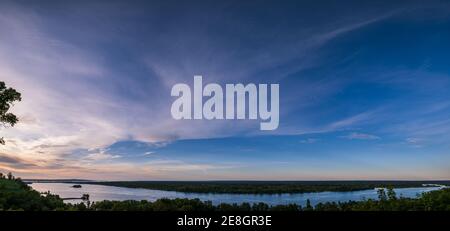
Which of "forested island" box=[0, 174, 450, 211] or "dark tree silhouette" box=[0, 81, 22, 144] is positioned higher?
"dark tree silhouette" box=[0, 81, 22, 144]

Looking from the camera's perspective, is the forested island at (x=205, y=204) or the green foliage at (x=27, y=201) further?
the green foliage at (x=27, y=201)

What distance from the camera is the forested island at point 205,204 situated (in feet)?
41.4

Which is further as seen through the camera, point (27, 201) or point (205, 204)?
point (27, 201)

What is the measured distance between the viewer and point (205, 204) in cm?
1309

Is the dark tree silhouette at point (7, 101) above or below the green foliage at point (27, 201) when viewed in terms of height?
above

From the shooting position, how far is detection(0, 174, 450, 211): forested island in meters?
12.6

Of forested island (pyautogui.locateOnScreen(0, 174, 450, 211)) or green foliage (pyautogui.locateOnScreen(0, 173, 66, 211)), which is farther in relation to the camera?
green foliage (pyautogui.locateOnScreen(0, 173, 66, 211))

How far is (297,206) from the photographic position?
42.2 ft

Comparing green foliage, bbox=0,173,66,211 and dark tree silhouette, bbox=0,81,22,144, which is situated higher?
dark tree silhouette, bbox=0,81,22,144
